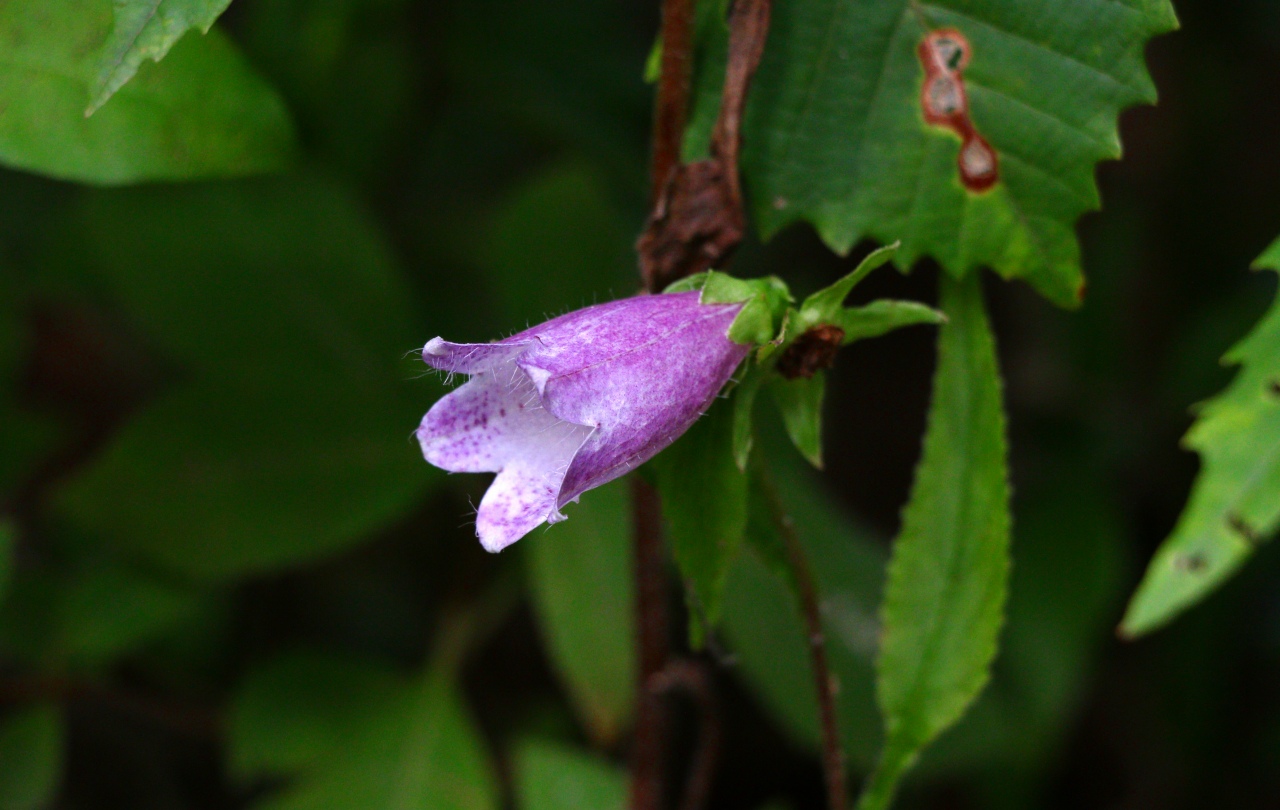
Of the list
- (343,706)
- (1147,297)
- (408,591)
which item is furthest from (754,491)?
(1147,297)

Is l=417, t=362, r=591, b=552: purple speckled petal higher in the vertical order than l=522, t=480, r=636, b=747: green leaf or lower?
higher

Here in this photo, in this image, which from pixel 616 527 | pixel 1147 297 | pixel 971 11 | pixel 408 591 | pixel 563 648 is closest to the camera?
pixel 971 11

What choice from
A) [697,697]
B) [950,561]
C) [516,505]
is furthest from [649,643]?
[516,505]

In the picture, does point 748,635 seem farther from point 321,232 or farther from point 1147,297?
point 1147,297

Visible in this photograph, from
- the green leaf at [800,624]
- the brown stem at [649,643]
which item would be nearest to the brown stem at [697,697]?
the brown stem at [649,643]

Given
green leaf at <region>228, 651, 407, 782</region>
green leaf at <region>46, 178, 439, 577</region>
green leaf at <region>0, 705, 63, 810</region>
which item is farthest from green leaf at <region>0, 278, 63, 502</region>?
green leaf at <region>228, 651, 407, 782</region>

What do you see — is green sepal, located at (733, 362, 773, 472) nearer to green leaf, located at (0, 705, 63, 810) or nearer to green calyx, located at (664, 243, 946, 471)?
green calyx, located at (664, 243, 946, 471)

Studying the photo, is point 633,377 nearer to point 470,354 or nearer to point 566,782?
point 470,354
